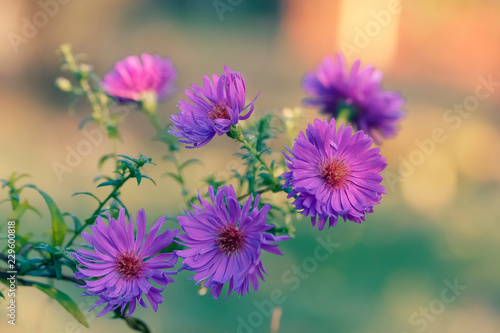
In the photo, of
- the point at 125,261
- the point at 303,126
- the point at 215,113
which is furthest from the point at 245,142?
the point at 303,126

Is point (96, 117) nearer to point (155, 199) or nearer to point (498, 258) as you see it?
point (155, 199)

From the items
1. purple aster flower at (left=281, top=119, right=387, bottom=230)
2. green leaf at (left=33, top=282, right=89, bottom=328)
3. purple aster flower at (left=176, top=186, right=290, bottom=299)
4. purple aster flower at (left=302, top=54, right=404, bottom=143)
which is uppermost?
purple aster flower at (left=302, top=54, right=404, bottom=143)

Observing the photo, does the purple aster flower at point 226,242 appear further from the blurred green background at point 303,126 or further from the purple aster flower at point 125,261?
the blurred green background at point 303,126

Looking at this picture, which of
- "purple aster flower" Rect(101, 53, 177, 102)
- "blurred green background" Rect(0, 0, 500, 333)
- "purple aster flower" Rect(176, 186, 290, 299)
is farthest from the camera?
"blurred green background" Rect(0, 0, 500, 333)

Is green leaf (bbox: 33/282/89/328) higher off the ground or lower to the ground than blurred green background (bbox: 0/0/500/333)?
lower

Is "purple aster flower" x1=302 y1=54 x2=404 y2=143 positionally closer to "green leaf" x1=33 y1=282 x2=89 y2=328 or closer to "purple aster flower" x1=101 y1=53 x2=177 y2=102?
"purple aster flower" x1=101 y1=53 x2=177 y2=102

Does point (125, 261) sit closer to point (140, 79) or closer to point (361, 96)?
point (140, 79)

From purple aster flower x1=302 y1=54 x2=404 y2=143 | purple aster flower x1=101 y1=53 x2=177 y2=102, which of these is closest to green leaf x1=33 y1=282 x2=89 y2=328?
purple aster flower x1=101 y1=53 x2=177 y2=102
